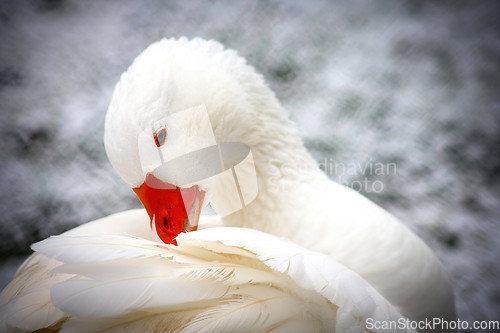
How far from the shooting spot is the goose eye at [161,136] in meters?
0.54

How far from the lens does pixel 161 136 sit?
548mm

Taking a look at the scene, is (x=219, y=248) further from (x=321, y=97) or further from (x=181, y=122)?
(x=321, y=97)

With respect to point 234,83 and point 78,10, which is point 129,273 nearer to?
point 234,83

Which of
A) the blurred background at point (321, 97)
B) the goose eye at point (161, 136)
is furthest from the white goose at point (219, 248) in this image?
the blurred background at point (321, 97)

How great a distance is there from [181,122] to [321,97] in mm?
718

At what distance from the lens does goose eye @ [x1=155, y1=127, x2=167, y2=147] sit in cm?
54

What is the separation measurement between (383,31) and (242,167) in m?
0.83

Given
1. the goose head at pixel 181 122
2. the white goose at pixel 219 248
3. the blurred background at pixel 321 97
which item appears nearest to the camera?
the white goose at pixel 219 248

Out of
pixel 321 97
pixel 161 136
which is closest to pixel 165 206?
pixel 161 136

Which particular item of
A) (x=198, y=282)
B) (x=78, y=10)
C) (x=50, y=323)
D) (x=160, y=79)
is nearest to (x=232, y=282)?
(x=198, y=282)

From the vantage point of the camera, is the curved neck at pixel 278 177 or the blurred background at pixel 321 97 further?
the blurred background at pixel 321 97

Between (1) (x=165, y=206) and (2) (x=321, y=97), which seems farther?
(2) (x=321, y=97)

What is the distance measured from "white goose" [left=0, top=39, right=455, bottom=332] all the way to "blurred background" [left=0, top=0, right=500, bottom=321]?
0.44 m

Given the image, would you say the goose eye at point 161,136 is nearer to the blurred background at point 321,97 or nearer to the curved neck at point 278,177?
the curved neck at point 278,177
